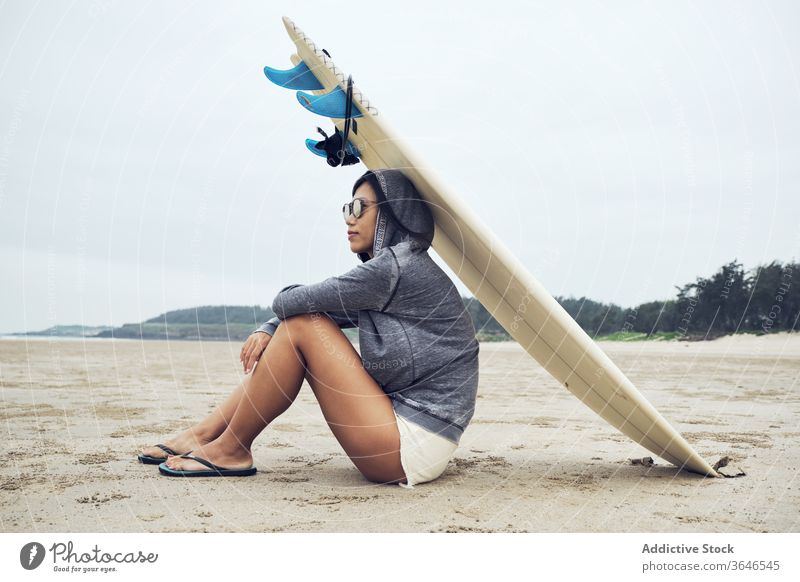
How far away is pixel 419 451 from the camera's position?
2787 millimetres

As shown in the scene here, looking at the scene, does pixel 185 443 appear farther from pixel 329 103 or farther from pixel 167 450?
pixel 329 103

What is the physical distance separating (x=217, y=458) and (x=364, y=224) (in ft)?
3.98

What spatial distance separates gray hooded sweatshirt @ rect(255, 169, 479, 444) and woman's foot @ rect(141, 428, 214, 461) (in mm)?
811

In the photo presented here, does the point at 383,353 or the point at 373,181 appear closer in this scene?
the point at 383,353

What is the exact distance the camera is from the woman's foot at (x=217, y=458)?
9.82ft

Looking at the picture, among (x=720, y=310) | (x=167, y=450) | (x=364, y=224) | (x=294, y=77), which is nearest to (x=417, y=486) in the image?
(x=364, y=224)

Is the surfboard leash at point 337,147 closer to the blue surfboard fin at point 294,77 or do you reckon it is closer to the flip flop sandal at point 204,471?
the blue surfboard fin at point 294,77

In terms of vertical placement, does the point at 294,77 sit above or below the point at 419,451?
above

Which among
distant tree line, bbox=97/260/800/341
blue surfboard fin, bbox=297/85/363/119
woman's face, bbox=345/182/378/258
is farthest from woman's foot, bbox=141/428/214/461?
distant tree line, bbox=97/260/800/341
